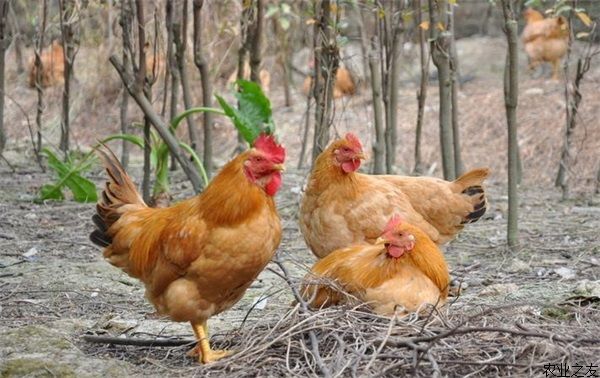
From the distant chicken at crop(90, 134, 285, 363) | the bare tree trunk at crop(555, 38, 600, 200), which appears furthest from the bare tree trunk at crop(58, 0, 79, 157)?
the distant chicken at crop(90, 134, 285, 363)

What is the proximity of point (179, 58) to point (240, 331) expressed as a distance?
434 cm

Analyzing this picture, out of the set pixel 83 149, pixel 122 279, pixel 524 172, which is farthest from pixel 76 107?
pixel 122 279

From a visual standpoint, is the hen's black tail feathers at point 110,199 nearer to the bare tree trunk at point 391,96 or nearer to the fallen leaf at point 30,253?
the fallen leaf at point 30,253

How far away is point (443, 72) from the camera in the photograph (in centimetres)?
877

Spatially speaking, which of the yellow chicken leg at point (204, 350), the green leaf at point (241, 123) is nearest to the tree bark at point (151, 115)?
the green leaf at point (241, 123)

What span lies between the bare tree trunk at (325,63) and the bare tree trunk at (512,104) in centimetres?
166

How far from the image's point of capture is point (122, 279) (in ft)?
24.4

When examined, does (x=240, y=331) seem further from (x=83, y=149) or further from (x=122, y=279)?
(x=83, y=149)

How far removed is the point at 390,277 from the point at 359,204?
1282 mm

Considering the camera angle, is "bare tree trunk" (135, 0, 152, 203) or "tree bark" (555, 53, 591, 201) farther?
"tree bark" (555, 53, 591, 201)

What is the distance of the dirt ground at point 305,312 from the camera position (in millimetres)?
4797

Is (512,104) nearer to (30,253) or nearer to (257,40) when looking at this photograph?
(257,40)

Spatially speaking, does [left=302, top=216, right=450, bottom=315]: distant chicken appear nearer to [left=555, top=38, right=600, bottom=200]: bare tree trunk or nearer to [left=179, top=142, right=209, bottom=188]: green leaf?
[left=179, top=142, right=209, bottom=188]: green leaf

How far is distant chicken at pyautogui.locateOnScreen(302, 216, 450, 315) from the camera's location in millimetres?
5488
